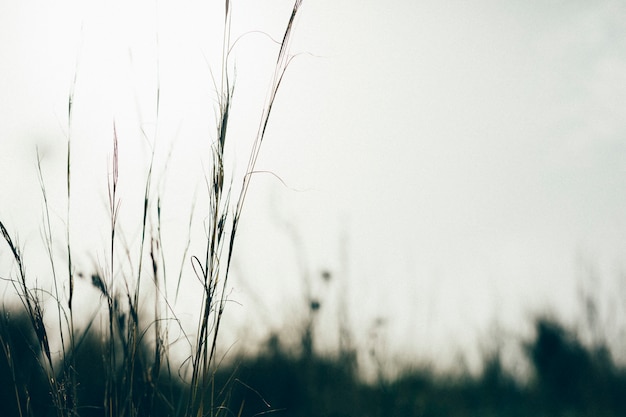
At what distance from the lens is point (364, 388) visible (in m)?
2.21

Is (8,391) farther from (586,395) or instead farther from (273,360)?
(586,395)

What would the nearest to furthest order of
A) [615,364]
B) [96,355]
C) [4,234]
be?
[4,234], [96,355], [615,364]

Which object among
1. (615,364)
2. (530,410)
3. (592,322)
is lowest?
(530,410)

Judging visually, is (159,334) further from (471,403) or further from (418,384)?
(471,403)

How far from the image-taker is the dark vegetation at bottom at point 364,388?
2.13m

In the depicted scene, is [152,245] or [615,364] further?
[615,364]

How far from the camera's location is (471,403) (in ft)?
8.63

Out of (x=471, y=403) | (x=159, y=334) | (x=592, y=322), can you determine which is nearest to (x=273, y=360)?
(x=471, y=403)

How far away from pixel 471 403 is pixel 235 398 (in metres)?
1.18

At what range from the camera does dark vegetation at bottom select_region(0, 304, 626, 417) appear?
213cm

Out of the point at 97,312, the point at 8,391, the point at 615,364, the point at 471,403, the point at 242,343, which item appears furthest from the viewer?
the point at 615,364

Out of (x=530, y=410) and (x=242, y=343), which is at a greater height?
(x=242, y=343)

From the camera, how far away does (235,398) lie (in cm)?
239

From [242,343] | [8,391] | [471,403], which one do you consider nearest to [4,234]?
[242,343]
